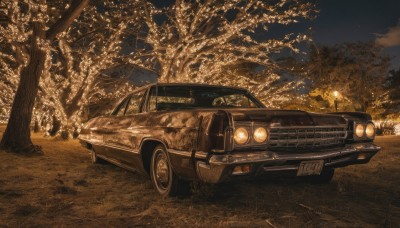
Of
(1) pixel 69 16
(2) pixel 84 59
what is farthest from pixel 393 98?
(1) pixel 69 16

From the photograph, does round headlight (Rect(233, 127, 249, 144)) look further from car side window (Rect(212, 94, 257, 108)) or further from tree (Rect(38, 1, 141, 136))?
tree (Rect(38, 1, 141, 136))

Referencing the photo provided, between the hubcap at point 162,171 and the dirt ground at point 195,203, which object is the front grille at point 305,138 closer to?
the dirt ground at point 195,203

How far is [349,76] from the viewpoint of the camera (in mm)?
31281

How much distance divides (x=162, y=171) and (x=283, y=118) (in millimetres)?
1615

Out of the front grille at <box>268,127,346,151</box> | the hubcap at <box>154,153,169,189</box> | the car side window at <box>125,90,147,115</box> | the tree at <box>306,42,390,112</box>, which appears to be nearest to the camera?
the front grille at <box>268,127,346,151</box>

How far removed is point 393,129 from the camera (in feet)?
86.7

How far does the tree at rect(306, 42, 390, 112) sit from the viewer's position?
3072cm

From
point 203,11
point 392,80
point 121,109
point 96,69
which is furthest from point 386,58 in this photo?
point 121,109

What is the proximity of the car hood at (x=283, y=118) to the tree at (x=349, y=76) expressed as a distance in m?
27.7

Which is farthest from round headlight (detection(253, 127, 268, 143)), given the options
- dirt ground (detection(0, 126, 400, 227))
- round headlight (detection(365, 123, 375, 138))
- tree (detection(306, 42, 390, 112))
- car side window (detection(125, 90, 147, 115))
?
tree (detection(306, 42, 390, 112))

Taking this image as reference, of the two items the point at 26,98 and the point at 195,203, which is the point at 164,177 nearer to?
the point at 195,203

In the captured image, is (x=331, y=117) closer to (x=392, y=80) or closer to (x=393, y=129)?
(x=393, y=129)

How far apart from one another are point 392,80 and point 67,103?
34716mm

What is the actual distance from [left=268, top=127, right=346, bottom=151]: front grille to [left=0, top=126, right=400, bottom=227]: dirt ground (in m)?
0.39
